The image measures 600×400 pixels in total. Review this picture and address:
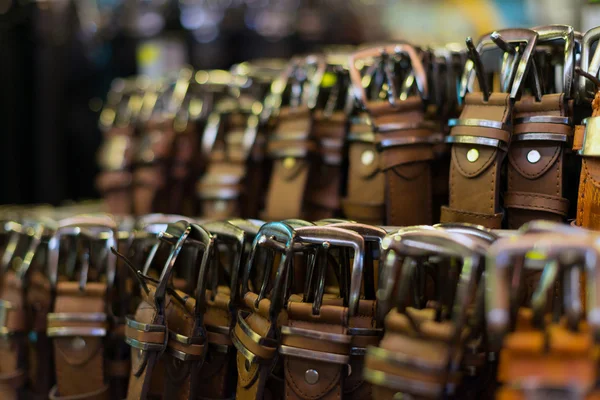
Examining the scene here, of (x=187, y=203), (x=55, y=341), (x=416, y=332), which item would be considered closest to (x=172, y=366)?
(x=55, y=341)

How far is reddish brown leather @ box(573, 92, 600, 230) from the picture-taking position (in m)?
1.22

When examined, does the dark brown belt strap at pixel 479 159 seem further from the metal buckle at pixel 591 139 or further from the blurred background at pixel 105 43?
the blurred background at pixel 105 43

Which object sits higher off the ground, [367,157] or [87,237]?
[367,157]

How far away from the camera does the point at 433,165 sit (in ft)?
5.27

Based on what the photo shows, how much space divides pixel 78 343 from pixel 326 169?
2.86ft

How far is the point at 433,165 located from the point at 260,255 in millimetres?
553

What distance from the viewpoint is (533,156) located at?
137 centimetres

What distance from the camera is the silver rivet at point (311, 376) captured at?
3.91ft

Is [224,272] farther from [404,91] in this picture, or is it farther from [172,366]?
[404,91]

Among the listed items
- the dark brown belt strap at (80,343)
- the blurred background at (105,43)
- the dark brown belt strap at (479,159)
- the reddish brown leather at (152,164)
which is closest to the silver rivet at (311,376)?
the dark brown belt strap at (479,159)

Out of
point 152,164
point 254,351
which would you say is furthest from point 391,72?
point 152,164

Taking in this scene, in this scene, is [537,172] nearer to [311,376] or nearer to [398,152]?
[398,152]

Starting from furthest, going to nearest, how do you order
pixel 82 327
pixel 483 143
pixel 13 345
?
pixel 13 345, pixel 82 327, pixel 483 143

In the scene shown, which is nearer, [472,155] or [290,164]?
[472,155]
